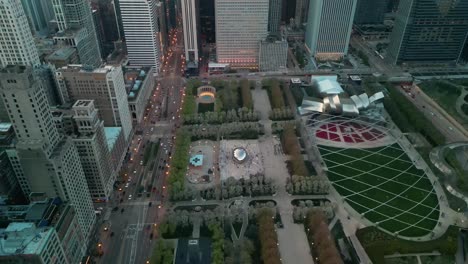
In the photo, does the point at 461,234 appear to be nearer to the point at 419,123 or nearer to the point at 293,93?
the point at 419,123

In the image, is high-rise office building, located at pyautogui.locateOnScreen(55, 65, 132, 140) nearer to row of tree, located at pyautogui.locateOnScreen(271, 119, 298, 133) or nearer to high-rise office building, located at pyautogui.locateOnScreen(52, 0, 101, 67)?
high-rise office building, located at pyautogui.locateOnScreen(52, 0, 101, 67)

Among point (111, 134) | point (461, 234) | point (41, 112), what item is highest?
point (41, 112)

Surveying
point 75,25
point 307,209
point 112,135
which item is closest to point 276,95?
point 307,209

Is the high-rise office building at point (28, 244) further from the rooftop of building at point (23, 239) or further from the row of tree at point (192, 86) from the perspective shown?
the row of tree at point (192, 86)

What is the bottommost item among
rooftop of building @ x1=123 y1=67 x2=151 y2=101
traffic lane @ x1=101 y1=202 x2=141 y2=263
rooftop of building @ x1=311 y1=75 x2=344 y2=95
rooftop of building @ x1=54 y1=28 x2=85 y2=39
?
traffic lane @ x1=101 y1=202 x2=141 y2=263

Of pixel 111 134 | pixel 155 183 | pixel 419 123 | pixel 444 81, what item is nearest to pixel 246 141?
pixel 155 183

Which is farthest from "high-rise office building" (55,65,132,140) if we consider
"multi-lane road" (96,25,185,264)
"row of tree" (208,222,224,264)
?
"row of tree" (208,222,224,264)

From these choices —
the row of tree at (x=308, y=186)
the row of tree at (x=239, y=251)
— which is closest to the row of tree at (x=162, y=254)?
the row of tree at (x=239, y=251)
